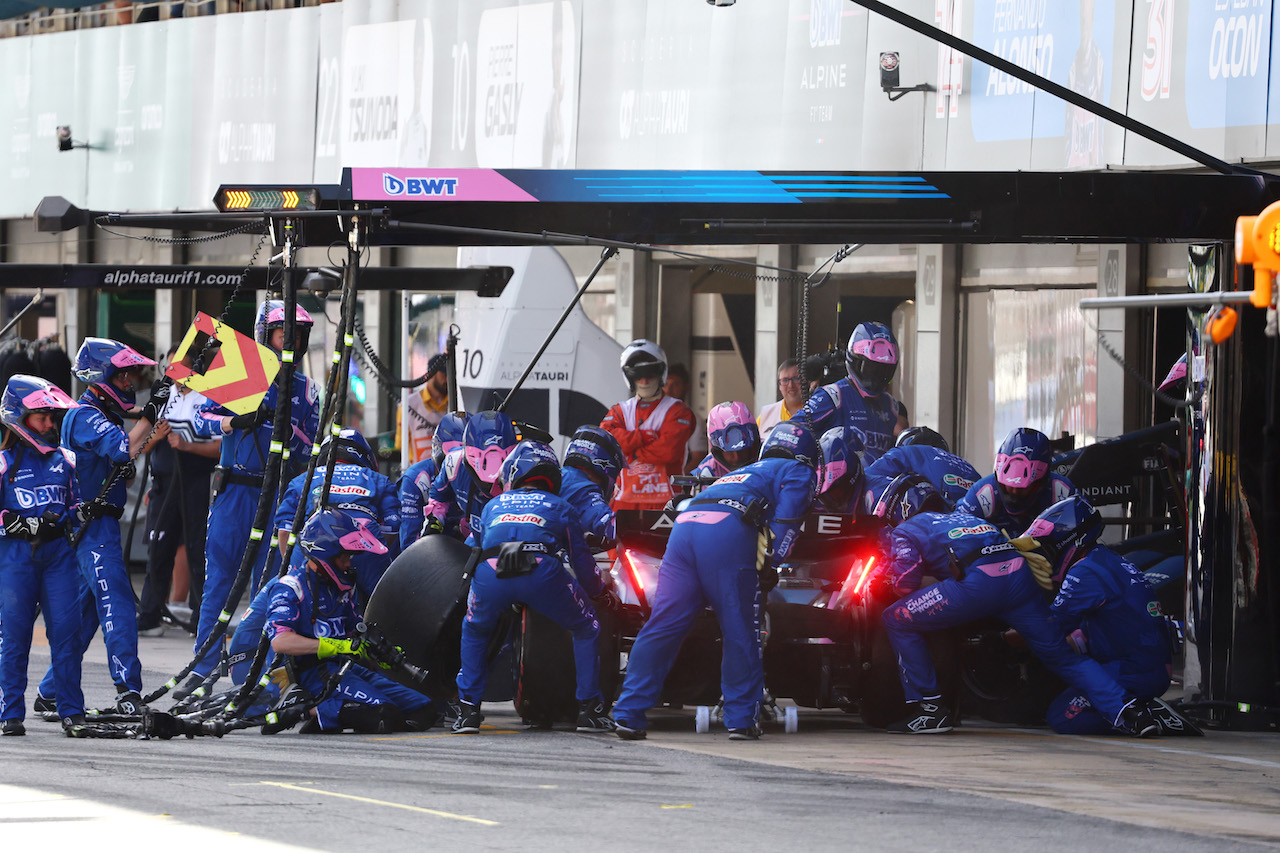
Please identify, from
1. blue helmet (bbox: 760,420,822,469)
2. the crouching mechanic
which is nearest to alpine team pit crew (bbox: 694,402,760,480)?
blue helmet (bbox: 760,420,822,469)

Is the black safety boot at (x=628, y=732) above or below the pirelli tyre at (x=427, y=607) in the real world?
below

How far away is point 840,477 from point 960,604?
41.8 inches

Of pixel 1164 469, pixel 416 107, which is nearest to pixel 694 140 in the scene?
pixel 416 107

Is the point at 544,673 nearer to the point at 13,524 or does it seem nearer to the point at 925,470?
the point at 925,470

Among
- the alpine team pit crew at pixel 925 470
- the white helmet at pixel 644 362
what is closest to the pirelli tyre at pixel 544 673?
the alpine team pit crew at pixel 925 470

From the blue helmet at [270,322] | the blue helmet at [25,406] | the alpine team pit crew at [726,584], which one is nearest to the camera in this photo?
the alpine team pit crew at [726,584]

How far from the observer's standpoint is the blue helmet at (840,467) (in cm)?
1084

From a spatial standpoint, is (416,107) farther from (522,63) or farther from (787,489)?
(787,489)

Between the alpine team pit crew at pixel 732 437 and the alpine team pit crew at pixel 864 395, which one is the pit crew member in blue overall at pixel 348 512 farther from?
the alpine team pit crew at pixel 864 395

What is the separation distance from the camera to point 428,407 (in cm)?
1648

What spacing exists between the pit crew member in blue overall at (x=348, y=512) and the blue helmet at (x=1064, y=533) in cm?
334

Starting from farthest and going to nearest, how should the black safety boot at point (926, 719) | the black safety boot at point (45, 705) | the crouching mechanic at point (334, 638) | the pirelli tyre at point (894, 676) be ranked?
the black safety boot at point (45, 705) < the pirelli tyre at point (894, 676) < the black safety boot at point (926, 719) < the crouching mechanic at point (334, 638)

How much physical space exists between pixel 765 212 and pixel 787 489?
143 centimetres

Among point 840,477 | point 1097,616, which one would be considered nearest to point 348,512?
point 840,477
